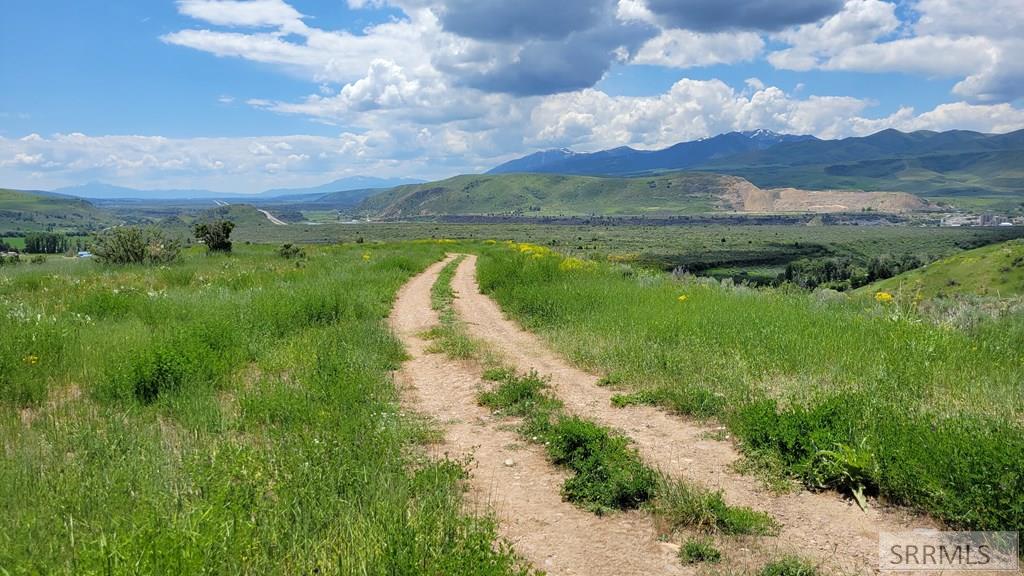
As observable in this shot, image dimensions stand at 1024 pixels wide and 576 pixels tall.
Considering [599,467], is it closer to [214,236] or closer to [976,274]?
[214,236]

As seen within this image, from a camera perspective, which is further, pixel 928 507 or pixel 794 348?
pixel 794 348

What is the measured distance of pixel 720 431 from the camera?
6.82 metres

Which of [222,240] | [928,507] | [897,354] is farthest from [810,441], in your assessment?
[222,240]

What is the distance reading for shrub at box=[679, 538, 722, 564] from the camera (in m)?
4.31

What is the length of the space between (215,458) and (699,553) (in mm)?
4193

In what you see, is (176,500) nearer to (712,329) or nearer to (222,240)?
(712,329)

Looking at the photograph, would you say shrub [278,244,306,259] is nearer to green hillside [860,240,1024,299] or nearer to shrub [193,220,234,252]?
shrub [193,220,234,252]

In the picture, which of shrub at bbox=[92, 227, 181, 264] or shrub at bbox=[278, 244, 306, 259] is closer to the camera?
shrub at bbox=[92, 227, 181, 264]

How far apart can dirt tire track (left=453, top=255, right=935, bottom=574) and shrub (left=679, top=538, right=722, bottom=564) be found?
57cm

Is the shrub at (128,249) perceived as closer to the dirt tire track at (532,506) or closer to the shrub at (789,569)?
the dirt tire track at (532,506)

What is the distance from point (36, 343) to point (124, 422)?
4080 millimetres

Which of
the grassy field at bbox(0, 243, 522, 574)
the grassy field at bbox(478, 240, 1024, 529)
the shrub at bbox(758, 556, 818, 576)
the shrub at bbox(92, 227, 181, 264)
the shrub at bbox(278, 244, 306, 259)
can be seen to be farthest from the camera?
the shrub at bbox(278, 244, 306, 259)

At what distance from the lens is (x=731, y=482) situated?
5.59 m
